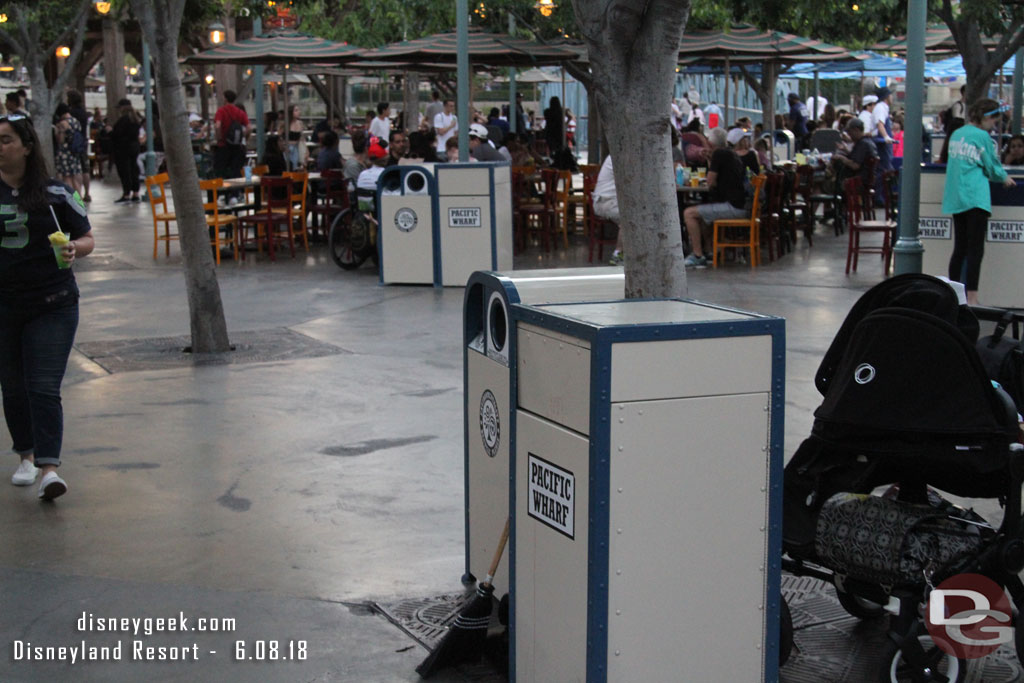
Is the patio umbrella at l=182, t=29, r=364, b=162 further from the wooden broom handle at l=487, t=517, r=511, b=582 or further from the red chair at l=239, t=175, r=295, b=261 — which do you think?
the wooden broom handle at l=487, t=517, r=511, b=582

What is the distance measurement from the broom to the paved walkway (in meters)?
0.08

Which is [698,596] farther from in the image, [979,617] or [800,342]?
[800,342]

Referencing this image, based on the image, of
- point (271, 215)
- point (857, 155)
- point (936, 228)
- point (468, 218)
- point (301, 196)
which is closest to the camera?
point (936, 228)

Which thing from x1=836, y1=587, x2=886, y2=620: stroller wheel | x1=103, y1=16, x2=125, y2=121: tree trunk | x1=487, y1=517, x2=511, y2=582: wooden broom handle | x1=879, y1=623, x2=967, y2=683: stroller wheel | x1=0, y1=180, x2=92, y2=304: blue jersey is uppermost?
x1=103, y1=16, x2=125, y2=121: tree trunk

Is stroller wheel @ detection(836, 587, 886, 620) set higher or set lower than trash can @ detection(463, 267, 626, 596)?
lower

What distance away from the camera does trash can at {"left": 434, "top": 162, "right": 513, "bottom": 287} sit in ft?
43.2

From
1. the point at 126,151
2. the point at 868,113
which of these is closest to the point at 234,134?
the point at 126,151

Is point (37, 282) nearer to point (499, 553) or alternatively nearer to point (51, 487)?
point (51, 487)

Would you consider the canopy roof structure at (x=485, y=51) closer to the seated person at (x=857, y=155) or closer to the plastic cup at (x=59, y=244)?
the seated person at (x=857, y=155)

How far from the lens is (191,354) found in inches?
388

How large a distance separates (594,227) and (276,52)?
552cm

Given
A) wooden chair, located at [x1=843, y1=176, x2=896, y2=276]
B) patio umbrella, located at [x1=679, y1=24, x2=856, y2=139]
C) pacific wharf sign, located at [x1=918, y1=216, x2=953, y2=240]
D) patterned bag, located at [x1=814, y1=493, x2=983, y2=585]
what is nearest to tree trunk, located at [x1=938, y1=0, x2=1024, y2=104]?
wooden chair, located at [x1=843, y1=176, x2=896, y2=276]

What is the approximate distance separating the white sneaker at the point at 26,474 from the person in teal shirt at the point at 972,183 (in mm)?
7779

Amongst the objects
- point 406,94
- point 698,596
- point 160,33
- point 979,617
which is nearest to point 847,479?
point 979,617
